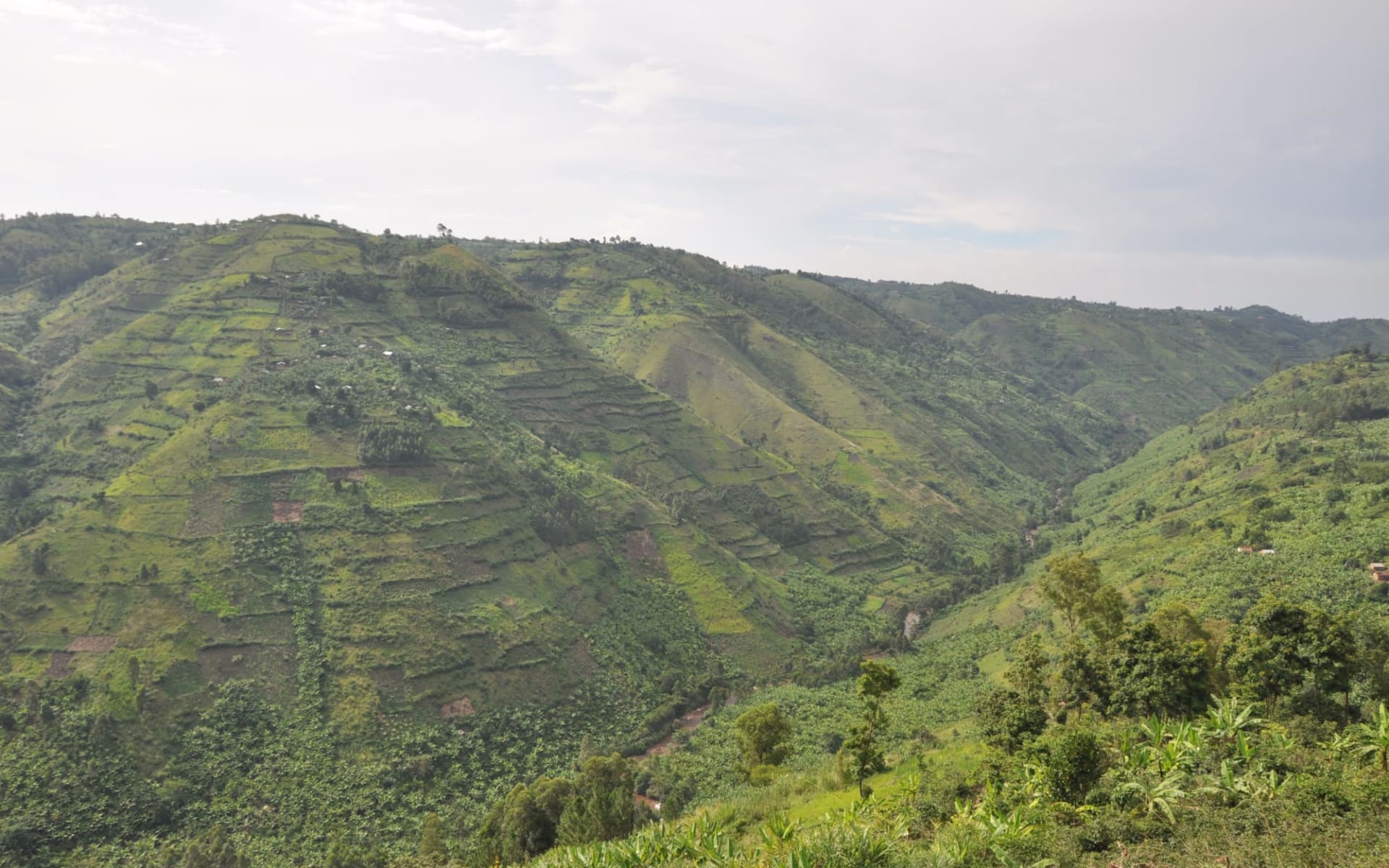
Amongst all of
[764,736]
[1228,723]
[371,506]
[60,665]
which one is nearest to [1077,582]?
[1228,723]

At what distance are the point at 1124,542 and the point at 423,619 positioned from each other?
7658 cm

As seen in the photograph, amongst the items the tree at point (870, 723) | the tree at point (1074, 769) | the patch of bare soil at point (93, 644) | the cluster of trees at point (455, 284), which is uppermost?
the cluster of trees at point (455, 284)

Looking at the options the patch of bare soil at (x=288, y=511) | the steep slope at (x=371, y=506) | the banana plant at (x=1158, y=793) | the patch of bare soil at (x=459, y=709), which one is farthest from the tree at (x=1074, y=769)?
the patch of bare soil at (x=288, y=511)

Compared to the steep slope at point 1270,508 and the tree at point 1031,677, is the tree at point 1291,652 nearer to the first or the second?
the tree at point 1031,677

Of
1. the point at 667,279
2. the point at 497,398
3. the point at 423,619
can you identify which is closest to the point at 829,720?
the point at 423,619

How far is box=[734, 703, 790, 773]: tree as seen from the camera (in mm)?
47812

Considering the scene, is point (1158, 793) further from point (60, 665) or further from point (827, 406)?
point (827, 406)

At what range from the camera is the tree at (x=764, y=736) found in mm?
47812

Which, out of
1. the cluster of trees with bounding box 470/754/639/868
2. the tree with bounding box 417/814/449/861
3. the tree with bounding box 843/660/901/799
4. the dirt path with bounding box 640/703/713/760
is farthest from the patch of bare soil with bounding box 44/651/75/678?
the tree with bounding box 843/660/901/799

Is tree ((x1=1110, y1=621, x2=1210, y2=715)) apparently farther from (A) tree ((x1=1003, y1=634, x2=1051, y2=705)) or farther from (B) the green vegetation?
(A) tree ((x1=1003, y1=634, x2=1051, y2=705))

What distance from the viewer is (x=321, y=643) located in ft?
196

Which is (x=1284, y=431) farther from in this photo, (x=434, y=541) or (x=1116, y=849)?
(x=434, y=541)

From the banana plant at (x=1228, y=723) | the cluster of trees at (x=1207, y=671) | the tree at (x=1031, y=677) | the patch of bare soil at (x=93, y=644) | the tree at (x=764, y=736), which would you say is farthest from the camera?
the patch of bare soil at (x=93, y=644)

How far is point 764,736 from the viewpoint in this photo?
→ 157ft
